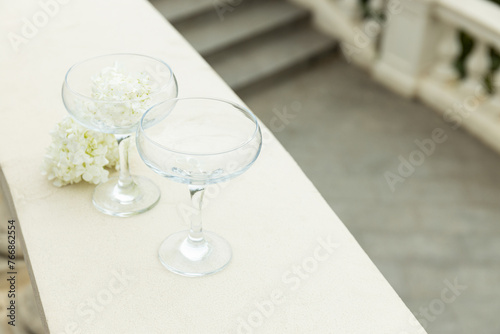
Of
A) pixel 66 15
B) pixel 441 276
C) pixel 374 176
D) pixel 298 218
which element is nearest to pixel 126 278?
pixel 298 218

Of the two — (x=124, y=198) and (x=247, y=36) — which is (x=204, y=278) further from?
(x=247, y=36)

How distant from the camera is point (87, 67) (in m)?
1.63

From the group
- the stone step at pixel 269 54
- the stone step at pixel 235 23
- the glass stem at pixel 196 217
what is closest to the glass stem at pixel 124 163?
the glass stem at pixel 196 217

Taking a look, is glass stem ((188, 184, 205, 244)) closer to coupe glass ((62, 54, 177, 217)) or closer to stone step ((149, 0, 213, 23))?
coupe glass ((62, 54, 177, 217))

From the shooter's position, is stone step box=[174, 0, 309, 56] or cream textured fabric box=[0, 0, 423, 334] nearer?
cream textured fabric box=[0, 0, 423, 334]

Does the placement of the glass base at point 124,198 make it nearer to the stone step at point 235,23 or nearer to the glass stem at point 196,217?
the glass stem at point 196,217

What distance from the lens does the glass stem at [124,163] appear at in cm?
157

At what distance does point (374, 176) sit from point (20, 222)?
2301 millimetres

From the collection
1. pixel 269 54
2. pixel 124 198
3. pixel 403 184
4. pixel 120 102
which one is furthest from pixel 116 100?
pixel 269 54

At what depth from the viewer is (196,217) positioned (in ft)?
4.81

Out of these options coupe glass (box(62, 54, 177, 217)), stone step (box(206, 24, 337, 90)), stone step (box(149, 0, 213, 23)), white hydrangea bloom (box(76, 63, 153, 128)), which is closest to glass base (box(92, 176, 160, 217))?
coupe glass (box(62, 54, 177, 217))

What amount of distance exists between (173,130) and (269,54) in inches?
118

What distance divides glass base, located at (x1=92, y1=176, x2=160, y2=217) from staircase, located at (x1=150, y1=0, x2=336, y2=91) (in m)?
2.46

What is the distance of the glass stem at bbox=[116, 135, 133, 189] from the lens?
5.14ft
